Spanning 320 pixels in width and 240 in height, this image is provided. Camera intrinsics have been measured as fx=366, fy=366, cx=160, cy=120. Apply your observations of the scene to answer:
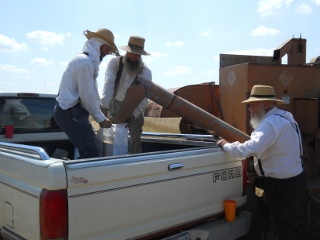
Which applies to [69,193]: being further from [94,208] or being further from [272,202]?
[272,202]

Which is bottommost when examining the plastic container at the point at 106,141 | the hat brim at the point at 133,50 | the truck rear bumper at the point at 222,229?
the truck rear bumper at the point at 222,229

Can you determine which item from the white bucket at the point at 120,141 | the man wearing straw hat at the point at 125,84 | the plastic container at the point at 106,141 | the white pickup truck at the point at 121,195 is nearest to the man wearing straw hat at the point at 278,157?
the white pickup truck at the point at 121,195

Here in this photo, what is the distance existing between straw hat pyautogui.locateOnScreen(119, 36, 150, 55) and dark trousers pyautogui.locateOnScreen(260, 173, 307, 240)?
6.81 feet

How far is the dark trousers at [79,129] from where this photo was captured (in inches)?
142

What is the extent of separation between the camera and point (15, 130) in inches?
168

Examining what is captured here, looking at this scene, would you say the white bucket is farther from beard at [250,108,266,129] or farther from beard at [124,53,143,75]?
beard at [250,108,266,129]

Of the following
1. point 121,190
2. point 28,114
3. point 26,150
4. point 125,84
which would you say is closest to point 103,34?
point 125,84

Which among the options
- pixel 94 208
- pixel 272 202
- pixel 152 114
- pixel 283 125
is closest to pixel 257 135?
pixel 283 125

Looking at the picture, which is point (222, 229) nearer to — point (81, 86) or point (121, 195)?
point (121, 195)

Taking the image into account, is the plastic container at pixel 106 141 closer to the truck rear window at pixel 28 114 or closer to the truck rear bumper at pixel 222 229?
the truck rear window at pixel 28 114

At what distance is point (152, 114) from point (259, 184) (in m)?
2.79

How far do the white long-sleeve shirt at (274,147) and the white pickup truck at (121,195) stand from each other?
7.9 inches

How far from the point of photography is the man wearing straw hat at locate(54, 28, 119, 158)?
3.53 m

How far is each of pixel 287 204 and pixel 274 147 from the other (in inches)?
23.1
